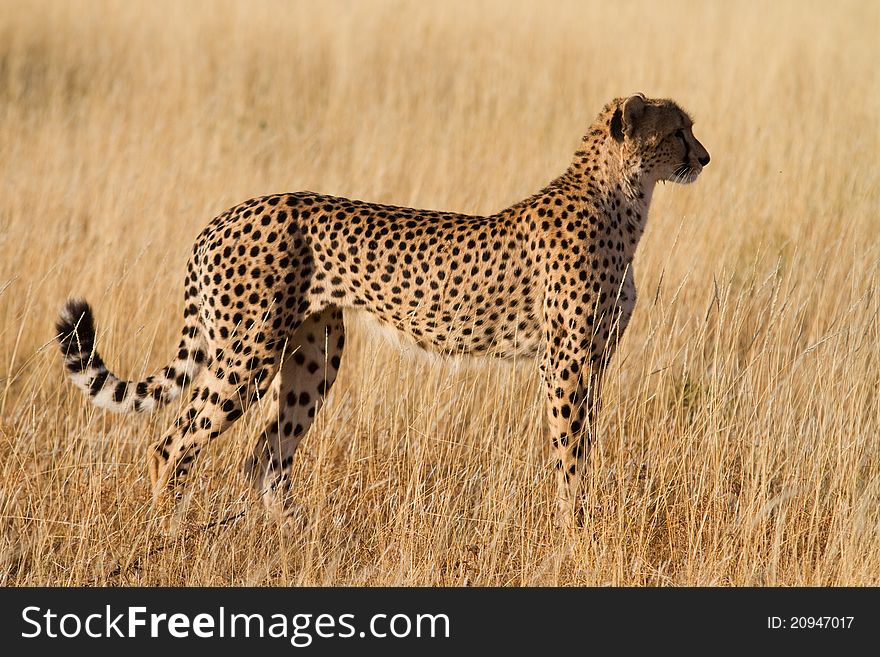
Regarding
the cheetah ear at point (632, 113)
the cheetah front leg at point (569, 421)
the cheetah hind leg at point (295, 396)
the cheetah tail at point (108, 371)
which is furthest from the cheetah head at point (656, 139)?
the cheetah tail at point (108, 371)

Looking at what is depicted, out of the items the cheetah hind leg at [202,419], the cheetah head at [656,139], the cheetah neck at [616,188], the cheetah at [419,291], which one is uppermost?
the cheetah head at [656,139]

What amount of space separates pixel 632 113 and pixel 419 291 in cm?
86

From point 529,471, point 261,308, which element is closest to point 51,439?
point 261,308

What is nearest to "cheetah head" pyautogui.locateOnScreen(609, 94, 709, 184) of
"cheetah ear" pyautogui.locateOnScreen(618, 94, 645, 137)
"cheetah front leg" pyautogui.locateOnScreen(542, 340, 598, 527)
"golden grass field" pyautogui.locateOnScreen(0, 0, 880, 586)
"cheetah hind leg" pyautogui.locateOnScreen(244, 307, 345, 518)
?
"cheetah ear" pyautogui.locateOnScreen(618, 94, 645, 137)

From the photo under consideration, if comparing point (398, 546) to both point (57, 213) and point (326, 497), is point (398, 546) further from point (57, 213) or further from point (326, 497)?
point (57, 213)

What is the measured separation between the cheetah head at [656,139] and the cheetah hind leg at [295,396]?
41.4 inches

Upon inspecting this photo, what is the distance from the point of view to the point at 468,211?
619cm

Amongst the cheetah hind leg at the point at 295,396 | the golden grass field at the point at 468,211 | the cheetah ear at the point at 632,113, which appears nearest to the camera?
the golden grass field at the point at 468,211

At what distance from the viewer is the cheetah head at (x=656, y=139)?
3.81m

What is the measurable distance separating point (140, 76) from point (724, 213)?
4453 mm

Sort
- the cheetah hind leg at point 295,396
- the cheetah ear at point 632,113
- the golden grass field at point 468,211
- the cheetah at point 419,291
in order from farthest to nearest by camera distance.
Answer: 1. the cheetah hind leg at point 295,396
2. the cheetah ear at point 632,113
3. the cheetah at point 419,291
4. the golden grass field at point 468,211

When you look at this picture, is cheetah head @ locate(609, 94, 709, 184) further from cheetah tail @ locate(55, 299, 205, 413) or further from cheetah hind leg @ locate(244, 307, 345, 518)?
cheetah tail @ locate(55, 299, 205, 413)

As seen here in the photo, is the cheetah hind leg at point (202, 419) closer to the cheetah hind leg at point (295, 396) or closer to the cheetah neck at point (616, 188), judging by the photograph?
the cheetah hind leg at point (295, 396)

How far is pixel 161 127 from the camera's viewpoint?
24.0 ft
